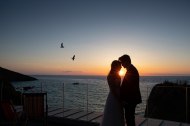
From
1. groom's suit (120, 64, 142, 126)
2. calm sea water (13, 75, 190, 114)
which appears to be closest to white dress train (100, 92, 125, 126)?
groom's suit (120, 64, 142, 126)

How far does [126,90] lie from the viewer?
4000 millimetres

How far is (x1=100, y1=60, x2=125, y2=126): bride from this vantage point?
13.5 ft

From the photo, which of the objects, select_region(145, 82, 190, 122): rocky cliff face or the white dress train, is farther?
select_region(145, 82, 190, 122): rocky cliff face

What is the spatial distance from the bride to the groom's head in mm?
79

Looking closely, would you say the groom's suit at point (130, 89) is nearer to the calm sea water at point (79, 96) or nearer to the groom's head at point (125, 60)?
the groom's head at point (125, 60)

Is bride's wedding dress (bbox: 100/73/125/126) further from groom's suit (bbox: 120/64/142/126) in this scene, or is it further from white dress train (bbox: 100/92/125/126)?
groom's suit (bbox: 120/64/142/126)

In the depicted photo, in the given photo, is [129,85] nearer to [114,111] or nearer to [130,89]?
[130,89]

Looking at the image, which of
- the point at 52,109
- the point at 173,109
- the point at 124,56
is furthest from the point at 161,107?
the point at 124,56

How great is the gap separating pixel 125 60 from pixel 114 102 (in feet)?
2.38

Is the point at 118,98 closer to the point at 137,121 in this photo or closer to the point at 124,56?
the point at 124,56

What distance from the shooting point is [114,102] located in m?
4.24

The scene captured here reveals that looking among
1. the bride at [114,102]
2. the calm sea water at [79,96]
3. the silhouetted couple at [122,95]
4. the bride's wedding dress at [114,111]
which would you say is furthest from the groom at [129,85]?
the calm sea water at [79,96]

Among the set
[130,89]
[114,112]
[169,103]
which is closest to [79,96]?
[169,103]

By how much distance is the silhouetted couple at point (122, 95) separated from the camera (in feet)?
13.1
